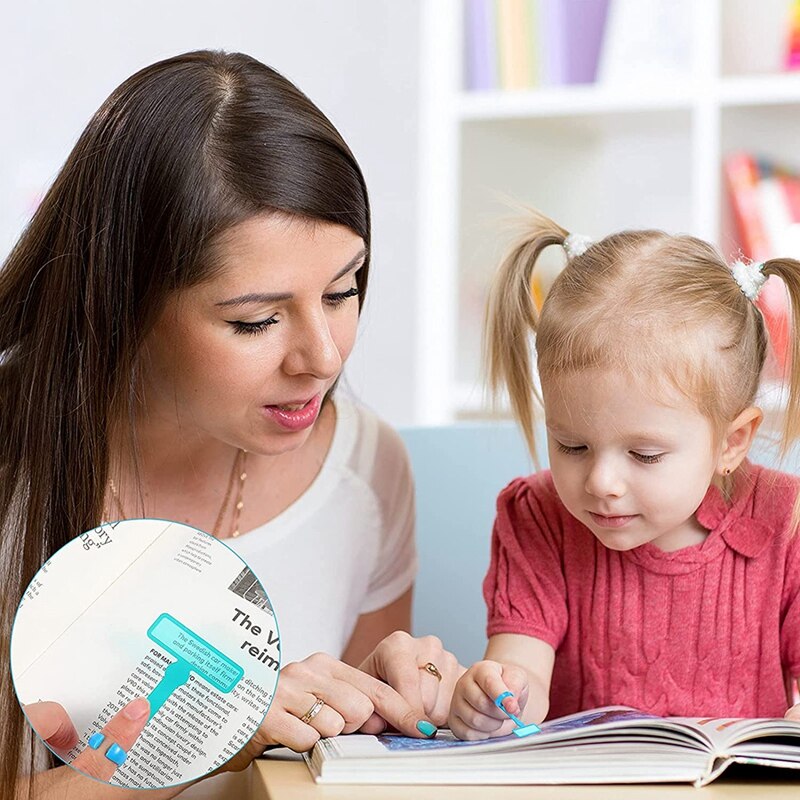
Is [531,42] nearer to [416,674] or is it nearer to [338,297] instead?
[338,297]

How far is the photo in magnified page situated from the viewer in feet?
2.64

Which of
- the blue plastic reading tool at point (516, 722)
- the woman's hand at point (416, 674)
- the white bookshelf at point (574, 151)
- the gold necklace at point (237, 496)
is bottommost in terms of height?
the woman's hand at point (416, 674)

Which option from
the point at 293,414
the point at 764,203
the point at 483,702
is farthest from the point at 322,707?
the point at 764,203

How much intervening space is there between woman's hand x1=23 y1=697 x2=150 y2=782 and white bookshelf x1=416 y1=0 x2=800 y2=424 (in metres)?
1.70

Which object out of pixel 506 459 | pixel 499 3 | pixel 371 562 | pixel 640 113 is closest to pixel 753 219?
pixel 640 113

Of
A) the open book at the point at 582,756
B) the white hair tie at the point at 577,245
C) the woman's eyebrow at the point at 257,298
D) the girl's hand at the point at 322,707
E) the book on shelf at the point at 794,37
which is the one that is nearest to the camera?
the open book at the point at 582,756

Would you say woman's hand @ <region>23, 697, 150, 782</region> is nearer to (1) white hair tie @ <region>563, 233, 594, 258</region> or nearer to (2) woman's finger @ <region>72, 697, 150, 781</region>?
(2) woman's finger @ <region>72, 697, 150, 781</region>

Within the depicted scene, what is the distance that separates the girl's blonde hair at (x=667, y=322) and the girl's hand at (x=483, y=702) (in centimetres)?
26

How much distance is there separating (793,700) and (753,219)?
4.59ft

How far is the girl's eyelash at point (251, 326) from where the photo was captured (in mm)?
1043

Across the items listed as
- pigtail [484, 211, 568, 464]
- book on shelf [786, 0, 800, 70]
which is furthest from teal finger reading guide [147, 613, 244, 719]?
book on shelf [786, 0, 800, 70]

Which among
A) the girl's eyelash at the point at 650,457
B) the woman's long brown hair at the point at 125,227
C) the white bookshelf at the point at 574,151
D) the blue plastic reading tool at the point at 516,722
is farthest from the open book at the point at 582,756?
the white bookshelf at the point at 574,151

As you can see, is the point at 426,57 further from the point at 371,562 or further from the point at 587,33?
the point at 371,562

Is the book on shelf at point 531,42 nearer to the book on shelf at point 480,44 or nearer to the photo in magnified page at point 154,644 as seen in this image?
the book on shelf at point 480,44
